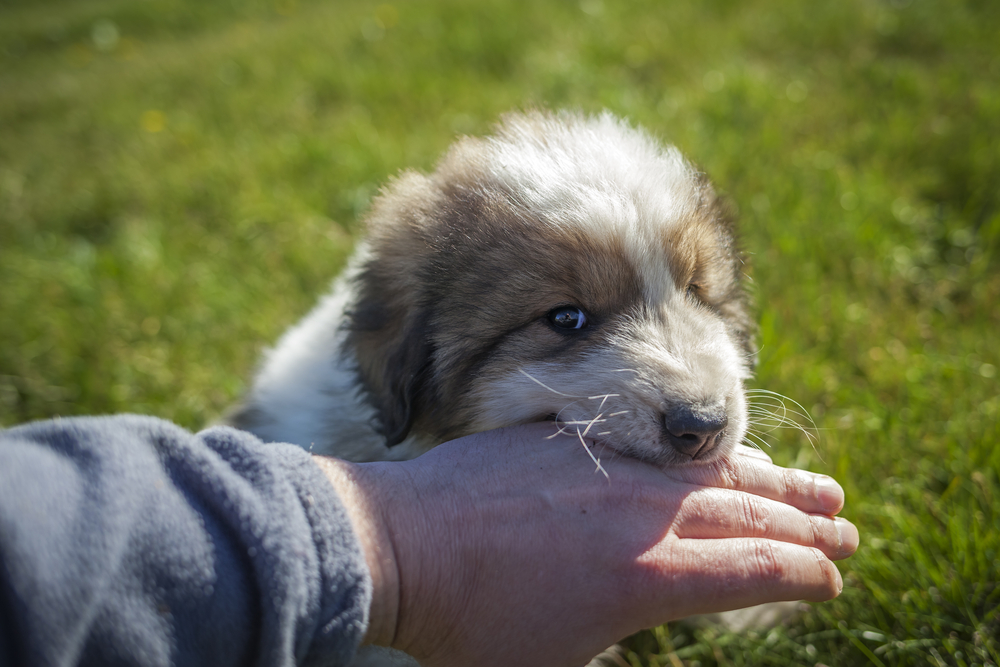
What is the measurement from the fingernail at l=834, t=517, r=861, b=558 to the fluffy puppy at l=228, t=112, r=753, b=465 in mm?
420

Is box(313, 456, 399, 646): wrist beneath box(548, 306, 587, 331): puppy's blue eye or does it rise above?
beneath

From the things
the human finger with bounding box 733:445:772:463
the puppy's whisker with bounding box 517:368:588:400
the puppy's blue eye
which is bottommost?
the human finger with bounding box 733:445:772:463

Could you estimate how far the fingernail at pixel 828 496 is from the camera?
6.08ft

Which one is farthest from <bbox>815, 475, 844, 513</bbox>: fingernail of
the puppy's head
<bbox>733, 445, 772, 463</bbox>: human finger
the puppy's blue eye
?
the puppy's blue eye

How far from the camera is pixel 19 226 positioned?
5062 millimetres

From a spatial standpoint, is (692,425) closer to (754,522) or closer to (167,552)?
(754,522)

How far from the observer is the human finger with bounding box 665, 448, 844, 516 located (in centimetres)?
180

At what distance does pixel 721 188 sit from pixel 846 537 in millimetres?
2480

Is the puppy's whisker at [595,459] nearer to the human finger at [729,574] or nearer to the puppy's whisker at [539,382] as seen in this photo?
the puppy's whisker at [539,382]

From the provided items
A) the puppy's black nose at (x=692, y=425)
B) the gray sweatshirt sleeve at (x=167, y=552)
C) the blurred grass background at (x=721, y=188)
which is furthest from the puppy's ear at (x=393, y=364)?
the blurred grass background at (x=721, y=188)

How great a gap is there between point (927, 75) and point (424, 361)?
16.9 ft

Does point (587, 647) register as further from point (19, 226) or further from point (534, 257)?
point (19, 226)

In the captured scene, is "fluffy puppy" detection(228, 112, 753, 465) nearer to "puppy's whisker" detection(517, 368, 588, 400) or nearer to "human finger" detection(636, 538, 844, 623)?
"puppy's whisker" detection(517, 368, 588, 400)

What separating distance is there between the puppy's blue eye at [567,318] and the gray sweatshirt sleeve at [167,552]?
843 mm
